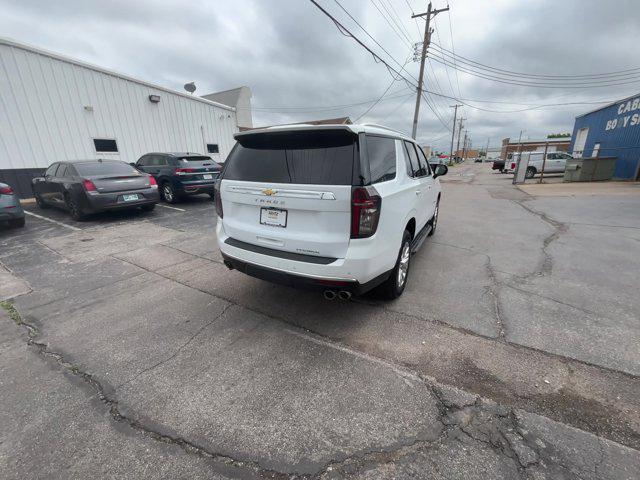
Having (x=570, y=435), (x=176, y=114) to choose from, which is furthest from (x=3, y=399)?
(x=176, y=114)

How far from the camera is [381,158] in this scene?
300 centimetres

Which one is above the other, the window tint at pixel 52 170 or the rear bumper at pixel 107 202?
the window tint at pixel 52 170

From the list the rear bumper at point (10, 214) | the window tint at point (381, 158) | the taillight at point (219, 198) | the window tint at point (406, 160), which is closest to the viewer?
the window tint at point (381, 158)

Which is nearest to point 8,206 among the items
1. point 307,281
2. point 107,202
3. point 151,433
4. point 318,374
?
point 107,202

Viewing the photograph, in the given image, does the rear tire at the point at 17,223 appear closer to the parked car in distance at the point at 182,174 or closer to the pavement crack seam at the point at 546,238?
the parked car in distance at the point at 182,174

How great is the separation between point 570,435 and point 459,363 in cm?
79

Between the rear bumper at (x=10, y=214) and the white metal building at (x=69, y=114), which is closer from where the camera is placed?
the rear bumper at (x=10, y=214)

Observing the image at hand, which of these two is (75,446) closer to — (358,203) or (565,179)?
(358,203)

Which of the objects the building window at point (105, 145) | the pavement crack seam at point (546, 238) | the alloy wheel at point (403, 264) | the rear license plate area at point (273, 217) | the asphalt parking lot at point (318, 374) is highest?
the building window at point (105, 145)

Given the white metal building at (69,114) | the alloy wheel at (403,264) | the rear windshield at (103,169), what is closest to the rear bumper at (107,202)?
the rear windshield at (103,169)

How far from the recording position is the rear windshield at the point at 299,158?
2.62 metres

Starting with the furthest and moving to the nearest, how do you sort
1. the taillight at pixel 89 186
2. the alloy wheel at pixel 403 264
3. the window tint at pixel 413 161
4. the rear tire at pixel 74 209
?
the rear tire at pixel 74 209 → the taillight at pixel 89 186 → the window tint at pixel 413 161 → the alloy wheel at pixel 403 264

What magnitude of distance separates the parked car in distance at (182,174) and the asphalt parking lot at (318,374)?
200 inches

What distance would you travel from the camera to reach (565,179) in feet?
56.1
